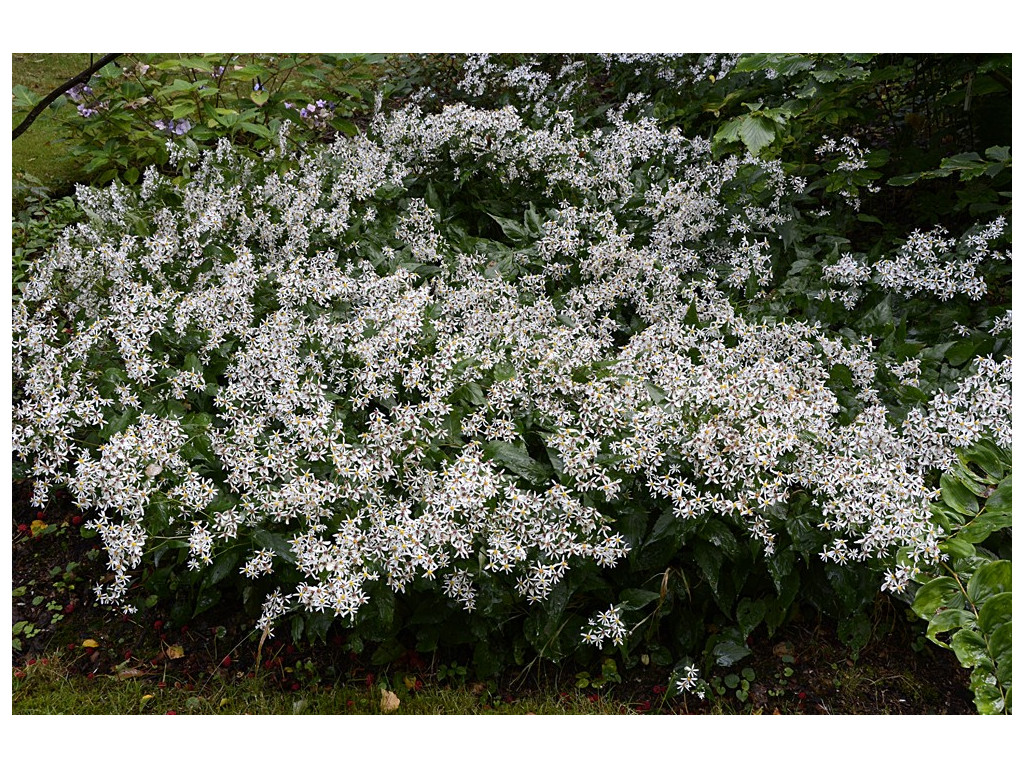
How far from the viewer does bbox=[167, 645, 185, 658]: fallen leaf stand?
282cm

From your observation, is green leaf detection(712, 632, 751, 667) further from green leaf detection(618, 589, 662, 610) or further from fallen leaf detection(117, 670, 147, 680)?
fallen leaf detection(117, 670, 147, 680)

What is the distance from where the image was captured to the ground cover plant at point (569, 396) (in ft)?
7.97

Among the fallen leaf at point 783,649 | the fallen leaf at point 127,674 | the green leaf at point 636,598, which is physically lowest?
the fallen leaf at point 127,674

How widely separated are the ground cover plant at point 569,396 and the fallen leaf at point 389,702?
189 mm

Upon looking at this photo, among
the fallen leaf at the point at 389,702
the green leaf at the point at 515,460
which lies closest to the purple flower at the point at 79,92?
the green leaf at the point at 515,460

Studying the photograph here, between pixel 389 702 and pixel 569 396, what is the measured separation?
122cm

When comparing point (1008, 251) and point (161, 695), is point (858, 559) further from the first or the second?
point (161, 695)

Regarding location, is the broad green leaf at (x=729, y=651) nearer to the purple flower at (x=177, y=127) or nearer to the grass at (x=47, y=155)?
the purple flower at (x=177, y=127)

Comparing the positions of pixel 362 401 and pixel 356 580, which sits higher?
pixel 362 401

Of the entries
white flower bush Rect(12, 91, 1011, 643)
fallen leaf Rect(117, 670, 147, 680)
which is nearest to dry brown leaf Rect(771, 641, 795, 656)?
white flower bush Rect(12, 91, 1011, 643)

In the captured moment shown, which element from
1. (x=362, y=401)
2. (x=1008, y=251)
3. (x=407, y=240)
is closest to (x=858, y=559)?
(x=362, y=401)

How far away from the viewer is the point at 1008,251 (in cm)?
356
